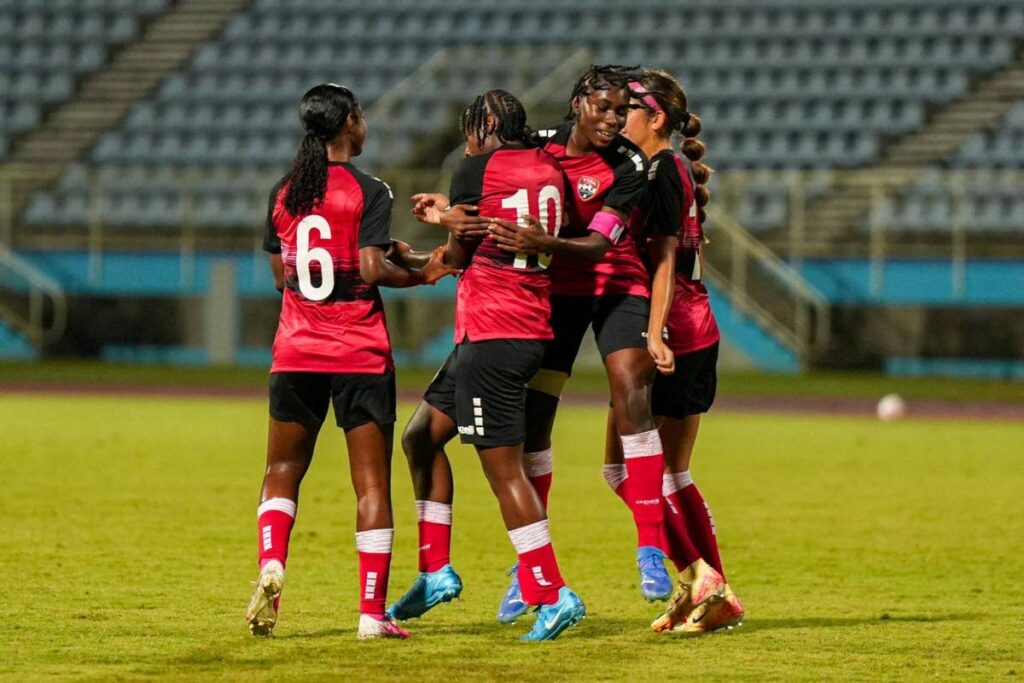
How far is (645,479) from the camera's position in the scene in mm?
6754

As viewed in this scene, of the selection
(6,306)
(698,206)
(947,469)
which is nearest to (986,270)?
(947,469)

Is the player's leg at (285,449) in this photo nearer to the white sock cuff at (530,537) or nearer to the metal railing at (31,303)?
the white sock cuff at (530,537)

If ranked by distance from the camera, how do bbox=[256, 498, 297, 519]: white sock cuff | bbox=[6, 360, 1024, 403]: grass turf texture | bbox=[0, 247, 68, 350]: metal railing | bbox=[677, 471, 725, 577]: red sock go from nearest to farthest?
bbox=[256, 498, 297, 519]: white sock cuff < bbox=[677, 471, 725, 577]: red sock < bbox=[6, 360, 1024, 403]: grass turf texture < bbox=[0, 247, 68, 350]: metal railing

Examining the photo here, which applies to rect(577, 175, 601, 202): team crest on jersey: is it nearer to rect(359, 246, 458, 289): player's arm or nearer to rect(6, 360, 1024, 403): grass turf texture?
rect(359, 246, 458, 289): player's arm

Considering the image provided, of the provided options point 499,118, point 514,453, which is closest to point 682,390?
point 514,453

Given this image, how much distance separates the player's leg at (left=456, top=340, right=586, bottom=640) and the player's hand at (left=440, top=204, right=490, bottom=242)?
0.39 m

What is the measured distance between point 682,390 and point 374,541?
1.37 meters

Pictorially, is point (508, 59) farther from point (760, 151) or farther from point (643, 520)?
point (643, 520)

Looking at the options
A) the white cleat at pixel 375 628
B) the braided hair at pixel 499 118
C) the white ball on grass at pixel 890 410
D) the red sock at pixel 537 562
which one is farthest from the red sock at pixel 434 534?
the white ball on grass at pixel 890 410

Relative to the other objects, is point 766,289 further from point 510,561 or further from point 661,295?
point 661,295

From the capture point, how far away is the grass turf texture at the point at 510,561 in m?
6.18

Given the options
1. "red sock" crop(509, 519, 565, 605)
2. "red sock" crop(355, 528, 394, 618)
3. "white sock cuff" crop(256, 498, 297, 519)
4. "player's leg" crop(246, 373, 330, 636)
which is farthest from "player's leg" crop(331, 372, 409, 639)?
"red sock" crop(509, 519, 565, 605)

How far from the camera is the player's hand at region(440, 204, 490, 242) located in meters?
6.45

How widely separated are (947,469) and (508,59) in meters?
13.3
